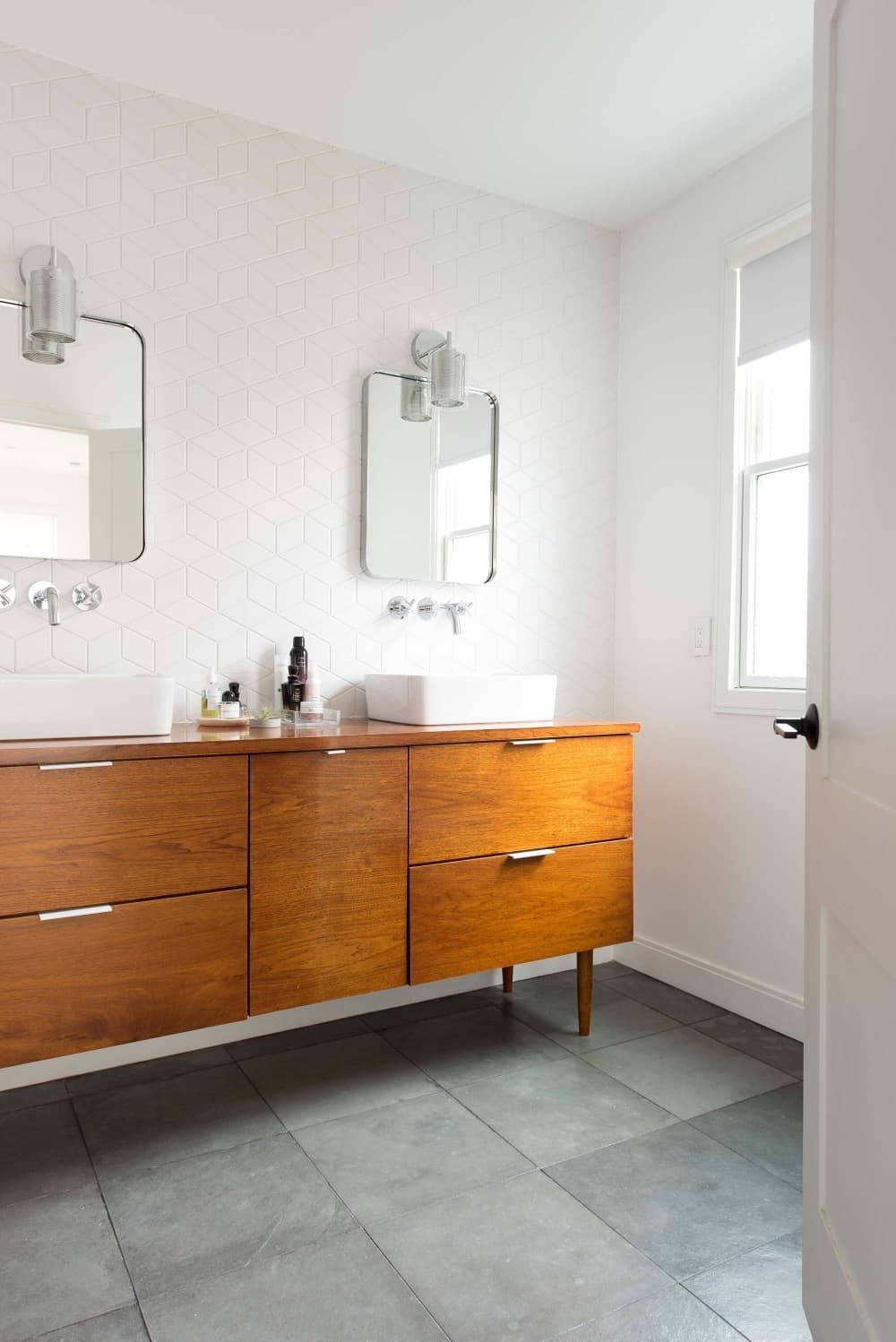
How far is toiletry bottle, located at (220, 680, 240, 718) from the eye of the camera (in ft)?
7.54

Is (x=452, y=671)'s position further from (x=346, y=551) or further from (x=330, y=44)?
(x=330, y=44)

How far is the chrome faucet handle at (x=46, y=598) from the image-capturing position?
227 cm

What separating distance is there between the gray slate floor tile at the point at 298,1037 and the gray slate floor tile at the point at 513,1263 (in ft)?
2.78

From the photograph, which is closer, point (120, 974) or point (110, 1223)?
point (110, 1223)

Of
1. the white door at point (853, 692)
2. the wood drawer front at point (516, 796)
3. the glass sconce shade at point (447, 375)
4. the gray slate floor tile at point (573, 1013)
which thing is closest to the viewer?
the white door at point (853, 692)

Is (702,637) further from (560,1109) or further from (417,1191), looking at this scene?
(417,1191)

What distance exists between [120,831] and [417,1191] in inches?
36.3

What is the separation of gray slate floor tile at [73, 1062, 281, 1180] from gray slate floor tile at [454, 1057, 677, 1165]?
0.51 meters

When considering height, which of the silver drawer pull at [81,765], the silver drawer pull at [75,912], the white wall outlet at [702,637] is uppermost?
the white wall outlet at [702,637]

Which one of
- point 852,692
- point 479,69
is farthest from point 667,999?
point 479,69

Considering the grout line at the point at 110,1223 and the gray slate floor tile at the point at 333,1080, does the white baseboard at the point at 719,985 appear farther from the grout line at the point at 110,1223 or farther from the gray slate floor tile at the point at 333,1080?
the grout line at the point at 110,1223

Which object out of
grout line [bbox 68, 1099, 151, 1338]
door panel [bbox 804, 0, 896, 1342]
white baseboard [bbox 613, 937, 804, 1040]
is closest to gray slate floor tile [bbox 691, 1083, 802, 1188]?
white baseboard [bbox 613, 937, 804, 1040]

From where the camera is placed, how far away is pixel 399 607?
111 inches

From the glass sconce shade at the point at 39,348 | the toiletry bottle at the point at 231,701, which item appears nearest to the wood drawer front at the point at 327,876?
the toiletry bottle at the point at 231,701
